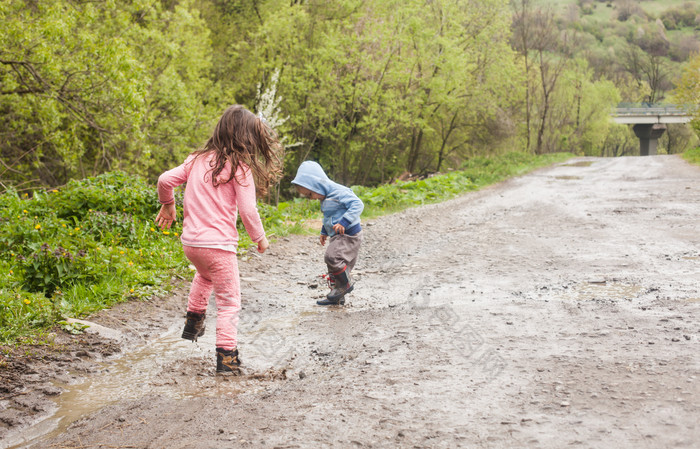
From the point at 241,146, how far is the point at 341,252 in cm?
230

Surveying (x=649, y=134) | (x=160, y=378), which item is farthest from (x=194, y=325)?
(x=649, y=134)

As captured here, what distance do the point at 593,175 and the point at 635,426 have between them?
68.2 ft

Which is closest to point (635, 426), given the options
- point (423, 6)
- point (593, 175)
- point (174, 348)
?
point (174, 348)

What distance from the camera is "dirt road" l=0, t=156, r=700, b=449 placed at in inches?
109

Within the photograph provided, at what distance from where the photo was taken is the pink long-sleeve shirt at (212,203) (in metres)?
3.85

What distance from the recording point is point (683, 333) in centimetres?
399

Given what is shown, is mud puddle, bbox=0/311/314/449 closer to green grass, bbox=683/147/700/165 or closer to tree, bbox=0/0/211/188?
tree, bbox=0/0/211/188

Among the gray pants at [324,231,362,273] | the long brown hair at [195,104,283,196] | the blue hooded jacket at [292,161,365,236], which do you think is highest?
the long brown hair at [195,104,283,196]

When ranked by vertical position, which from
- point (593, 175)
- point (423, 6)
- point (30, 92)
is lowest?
point (593, 175)

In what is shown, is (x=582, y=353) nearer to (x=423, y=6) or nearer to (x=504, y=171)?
(x=504, y=171)

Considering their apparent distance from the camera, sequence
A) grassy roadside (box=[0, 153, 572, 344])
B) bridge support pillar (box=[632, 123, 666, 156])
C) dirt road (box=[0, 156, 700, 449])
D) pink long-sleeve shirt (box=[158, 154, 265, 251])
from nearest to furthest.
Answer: dirt road (box=[0, 156, 700, 449])
pink long-sleeve shirt (box=[158, 154, 265, 251])
grassy roadside (box=[0, 153, 572, 344])
bridge support pillar (box=[632, 123, 666, 156])

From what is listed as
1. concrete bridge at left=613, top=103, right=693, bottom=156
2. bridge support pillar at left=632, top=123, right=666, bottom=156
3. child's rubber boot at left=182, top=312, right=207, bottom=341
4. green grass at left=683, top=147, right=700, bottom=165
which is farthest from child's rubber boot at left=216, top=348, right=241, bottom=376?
bridge support pillar at left=632, top=123, right=666, bottom=156

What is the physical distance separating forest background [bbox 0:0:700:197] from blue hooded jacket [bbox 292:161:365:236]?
25.8 ft

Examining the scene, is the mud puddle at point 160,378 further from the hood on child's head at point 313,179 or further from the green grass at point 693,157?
the green grass at point 693,157
